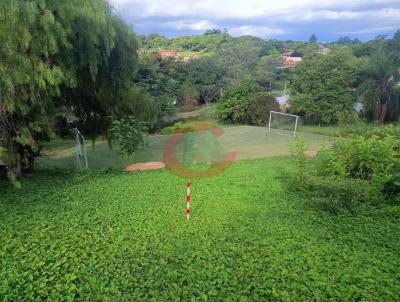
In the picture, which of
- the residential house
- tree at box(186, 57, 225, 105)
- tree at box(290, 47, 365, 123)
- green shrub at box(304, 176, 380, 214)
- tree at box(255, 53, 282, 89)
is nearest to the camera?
green shrub at box(304, 176, 380, 214)

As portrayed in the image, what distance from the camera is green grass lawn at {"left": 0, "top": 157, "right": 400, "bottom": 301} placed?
13.1 ft

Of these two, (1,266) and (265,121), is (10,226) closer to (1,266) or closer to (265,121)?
(1,266)

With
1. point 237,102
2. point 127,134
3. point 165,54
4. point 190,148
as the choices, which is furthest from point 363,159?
point 165,54

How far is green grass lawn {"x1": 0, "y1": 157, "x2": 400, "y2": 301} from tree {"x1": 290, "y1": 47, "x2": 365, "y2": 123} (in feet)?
77.4

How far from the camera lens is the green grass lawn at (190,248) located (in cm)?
398

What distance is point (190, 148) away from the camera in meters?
16.5

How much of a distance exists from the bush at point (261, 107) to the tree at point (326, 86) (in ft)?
9.89

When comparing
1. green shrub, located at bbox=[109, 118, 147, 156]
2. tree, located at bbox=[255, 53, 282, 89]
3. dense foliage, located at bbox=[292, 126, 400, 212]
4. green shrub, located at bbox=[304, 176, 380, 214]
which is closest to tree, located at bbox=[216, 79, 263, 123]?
tree, located at bbox=[255, 53, 282, 89]

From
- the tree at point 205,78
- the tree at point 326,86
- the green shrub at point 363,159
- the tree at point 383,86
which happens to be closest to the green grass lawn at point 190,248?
the green shrub at point 363,159

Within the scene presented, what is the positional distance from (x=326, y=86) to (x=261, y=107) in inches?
237

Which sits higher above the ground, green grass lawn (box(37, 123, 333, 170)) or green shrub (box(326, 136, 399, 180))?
green shrub (box(326, 136, 399, 180))

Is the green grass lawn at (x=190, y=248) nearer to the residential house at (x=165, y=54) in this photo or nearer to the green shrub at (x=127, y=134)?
the green shrub at (x=127, y=134)

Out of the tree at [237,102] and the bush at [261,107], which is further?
the tree at [237,102]

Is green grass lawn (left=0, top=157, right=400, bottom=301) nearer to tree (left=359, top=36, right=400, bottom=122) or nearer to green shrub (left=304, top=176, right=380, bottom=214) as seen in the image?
green shrub (left=304, top=176, right=380, bottom=214)
